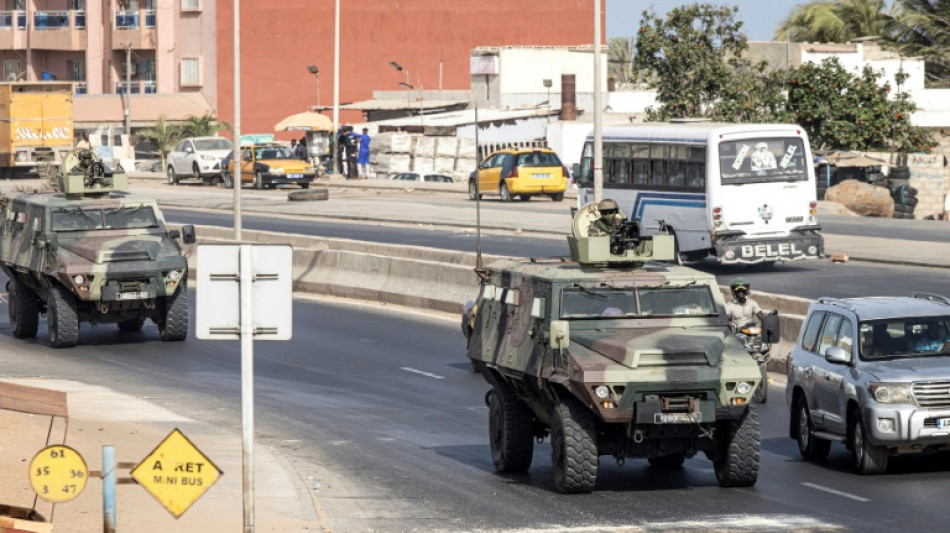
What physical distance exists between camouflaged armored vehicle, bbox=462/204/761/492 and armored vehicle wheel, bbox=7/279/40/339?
13.2 meters

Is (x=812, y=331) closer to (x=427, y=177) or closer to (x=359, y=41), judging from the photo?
(x=427, y=177)

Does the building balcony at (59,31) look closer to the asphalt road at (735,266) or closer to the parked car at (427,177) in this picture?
the parked car at (427,177)

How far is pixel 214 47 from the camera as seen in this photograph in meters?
91.9

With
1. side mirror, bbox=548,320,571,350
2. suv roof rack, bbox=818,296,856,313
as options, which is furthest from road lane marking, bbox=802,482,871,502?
side mirror, bbox=548,320,571,350

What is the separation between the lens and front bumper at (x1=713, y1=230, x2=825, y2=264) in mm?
31531

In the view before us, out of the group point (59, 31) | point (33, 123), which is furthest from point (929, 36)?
point (59, 31)

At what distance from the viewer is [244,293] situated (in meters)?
11.0

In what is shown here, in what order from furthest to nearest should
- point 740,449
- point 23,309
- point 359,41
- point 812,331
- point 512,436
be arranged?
point 359,41, point 23,309, point 812,331, point 512,436, point 740,449

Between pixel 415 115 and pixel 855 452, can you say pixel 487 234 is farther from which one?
pixel 415 115

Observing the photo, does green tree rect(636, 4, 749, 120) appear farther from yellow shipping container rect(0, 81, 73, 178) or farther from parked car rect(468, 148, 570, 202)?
yellow shipping container rect(0, 81, 73, 178)

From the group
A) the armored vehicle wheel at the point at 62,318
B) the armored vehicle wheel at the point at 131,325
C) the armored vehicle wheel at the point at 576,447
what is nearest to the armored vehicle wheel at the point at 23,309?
the armored vehicle wheel at the point at 131,325

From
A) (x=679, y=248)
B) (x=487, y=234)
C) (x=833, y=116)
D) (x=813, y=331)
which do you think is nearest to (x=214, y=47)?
(x=833, y=116)

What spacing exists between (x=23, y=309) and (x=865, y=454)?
16551 millimetres

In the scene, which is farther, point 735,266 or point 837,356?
point 735,266
